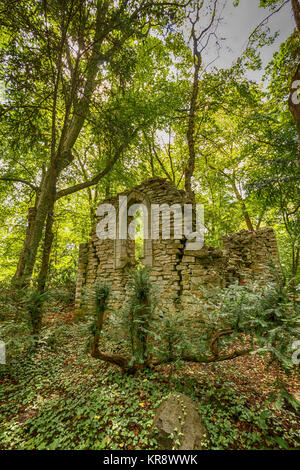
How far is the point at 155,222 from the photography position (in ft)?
19.7

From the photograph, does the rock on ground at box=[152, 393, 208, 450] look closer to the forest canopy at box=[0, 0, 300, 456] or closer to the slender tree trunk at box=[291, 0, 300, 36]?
the forest canopy at box=[0, 0, 300, 456]

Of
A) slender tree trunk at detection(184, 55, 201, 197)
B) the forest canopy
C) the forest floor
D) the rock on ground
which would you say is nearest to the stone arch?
the forest canopy

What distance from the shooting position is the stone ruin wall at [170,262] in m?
5.05

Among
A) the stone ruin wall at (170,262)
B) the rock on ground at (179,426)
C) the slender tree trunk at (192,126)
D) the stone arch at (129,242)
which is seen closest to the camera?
the rock on ground at (179,426)

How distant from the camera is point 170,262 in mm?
5441

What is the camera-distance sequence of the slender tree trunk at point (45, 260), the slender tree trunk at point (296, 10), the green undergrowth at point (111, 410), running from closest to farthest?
the green undergrowth at point (111, 410), the slender tree trunk at point (45, 260), the slender tree trunk at point (296, 10)

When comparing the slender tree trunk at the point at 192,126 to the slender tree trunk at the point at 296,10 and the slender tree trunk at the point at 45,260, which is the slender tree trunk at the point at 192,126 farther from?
the slender tree trunk at the point at 45,260

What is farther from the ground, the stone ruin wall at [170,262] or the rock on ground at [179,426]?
the stone ruin wall at [170,262]

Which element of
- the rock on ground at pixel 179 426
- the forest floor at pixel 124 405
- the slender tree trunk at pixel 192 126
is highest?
the slender tree trunk at pixel 192 126

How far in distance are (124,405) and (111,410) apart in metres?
0.18

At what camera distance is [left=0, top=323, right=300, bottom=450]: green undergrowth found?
2270 millimetres

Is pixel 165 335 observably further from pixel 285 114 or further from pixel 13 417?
pixel 285 114

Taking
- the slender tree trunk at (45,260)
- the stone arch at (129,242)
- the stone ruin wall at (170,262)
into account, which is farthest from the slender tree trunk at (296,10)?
the slender tree trunk at (45,260)
